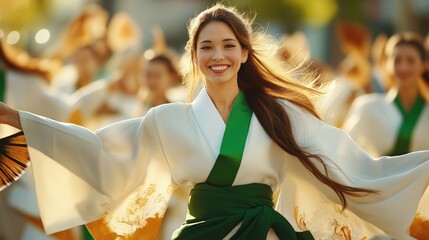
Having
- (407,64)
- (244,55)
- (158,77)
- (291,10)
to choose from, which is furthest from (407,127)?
(291,10)

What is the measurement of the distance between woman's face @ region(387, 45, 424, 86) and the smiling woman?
3.01 meters

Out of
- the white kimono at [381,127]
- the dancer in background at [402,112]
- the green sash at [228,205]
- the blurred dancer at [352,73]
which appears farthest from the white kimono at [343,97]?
the green sash at [228,205]

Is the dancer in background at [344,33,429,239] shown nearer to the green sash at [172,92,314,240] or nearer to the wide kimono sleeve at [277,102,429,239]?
the wide kimono sleeve at [277,102,429,239]

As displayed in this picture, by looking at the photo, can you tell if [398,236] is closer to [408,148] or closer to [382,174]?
[382,174]

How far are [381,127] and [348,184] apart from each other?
3.39 meters

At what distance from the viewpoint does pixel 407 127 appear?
384 inches

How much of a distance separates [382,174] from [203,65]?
1064 millimetres

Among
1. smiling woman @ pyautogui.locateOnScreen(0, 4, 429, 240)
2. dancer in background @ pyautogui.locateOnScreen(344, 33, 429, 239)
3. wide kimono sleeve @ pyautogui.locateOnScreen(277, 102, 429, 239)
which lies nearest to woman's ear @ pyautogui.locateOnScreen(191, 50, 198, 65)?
smiling woman @ pyautogui.locateOnScreen(0, 4, 429, 240)

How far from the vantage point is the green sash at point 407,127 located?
382 inches

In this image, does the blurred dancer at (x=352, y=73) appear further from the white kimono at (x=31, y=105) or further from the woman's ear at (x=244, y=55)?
the woman's ear at (x=244, y=55)

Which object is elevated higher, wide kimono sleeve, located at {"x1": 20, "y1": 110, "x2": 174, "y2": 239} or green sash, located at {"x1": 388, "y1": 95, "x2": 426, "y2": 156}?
wide kimono sleeve, located at {"x1": 20, "y1": 110, "x2": 174, "y2": 239}

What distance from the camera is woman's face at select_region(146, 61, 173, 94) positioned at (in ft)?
34.7

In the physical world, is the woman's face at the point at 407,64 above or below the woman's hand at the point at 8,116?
below

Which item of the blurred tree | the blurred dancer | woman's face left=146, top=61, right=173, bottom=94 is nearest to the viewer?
woman's face left=146, top=61, right=173, bottom=94
